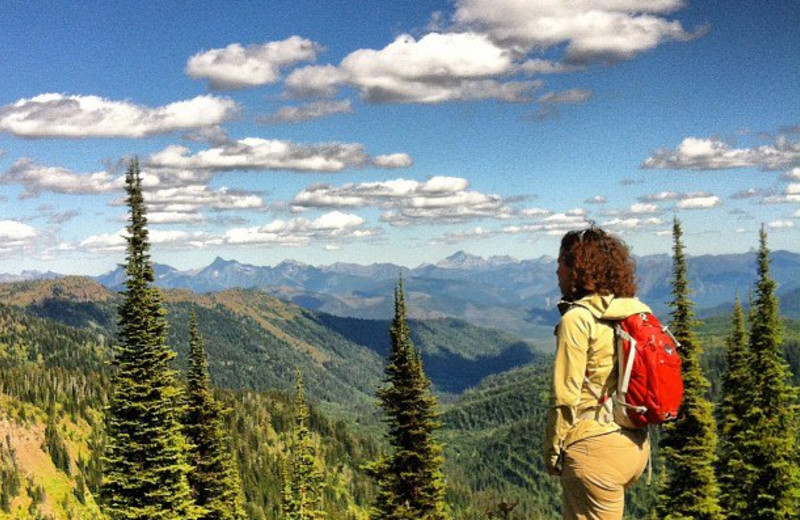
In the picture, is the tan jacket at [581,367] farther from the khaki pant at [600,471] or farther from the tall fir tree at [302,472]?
the tall fir tree at [302,472]

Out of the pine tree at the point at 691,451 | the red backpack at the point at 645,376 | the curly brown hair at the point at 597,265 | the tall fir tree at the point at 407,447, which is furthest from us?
the pine tree at the point at 691,451

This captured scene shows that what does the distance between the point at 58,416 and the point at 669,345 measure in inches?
8314

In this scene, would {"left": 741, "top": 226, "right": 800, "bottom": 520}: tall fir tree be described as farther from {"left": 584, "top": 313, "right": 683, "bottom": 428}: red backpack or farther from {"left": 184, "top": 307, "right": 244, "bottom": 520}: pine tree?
{"left": 584, "top": 313, "right": 683, "bottom": 428}: red backpack

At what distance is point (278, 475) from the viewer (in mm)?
199000

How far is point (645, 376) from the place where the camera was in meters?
6.63

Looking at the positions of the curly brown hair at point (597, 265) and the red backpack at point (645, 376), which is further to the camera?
the curly brown hair at point (597, 265)

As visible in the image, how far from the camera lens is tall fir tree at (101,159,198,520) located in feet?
83.1

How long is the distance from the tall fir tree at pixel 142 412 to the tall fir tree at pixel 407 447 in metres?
7.95

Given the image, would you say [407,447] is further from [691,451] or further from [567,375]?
[567,375]

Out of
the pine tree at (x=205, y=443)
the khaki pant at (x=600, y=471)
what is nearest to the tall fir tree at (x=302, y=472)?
the pine tree at (x=205, y=443)

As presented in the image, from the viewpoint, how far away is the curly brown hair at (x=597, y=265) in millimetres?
7055

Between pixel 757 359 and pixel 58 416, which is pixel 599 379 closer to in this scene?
pixel 757 359

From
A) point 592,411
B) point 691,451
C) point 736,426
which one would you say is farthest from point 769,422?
point 592,411

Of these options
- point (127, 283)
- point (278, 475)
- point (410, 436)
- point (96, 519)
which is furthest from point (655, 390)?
point (278, 475)
